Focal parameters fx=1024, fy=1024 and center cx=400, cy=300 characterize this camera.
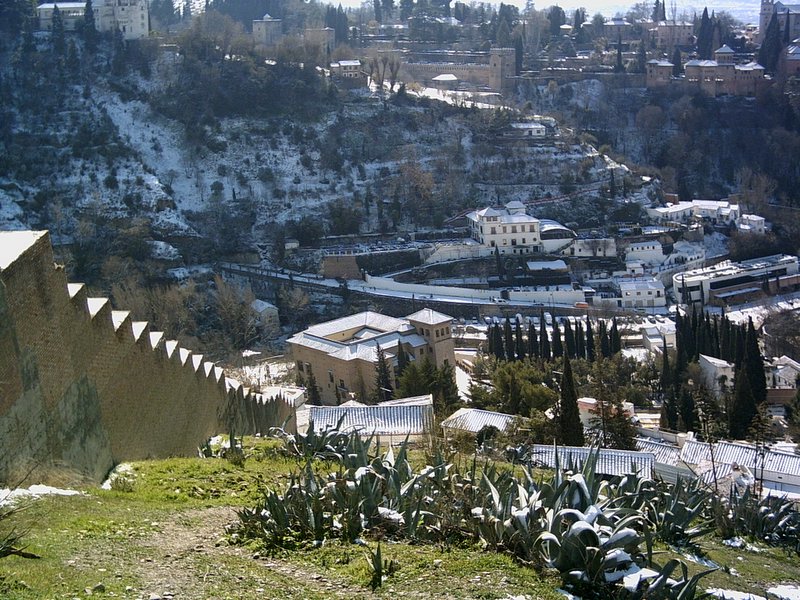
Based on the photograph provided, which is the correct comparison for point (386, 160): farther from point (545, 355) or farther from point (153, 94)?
point (545, 355)

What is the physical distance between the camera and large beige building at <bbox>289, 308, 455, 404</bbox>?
2622 cm

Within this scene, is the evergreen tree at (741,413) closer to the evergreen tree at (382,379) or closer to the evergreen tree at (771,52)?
the evergreen tree at (382,379)

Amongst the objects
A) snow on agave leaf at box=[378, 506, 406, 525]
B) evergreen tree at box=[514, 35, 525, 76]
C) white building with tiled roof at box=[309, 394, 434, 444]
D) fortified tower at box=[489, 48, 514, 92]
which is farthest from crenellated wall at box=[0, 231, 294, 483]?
evergreen tree at box=[514, 35, 525, 76]

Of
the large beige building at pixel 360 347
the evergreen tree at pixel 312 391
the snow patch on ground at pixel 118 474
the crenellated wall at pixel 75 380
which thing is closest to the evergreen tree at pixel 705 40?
the large beige building at pixel 360 347

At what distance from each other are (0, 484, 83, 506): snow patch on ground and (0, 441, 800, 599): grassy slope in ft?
0.38

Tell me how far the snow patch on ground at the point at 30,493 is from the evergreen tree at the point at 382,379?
1704cm

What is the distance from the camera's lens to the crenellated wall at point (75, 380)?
24.7 feet

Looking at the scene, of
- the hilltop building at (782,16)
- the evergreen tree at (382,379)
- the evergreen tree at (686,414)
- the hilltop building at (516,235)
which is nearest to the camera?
the evergreen tree at (686,414)

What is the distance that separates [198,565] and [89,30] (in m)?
48.3

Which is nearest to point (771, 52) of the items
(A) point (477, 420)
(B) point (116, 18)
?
(B) point (116, 18)

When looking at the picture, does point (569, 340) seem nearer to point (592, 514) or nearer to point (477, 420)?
point (477, 420)

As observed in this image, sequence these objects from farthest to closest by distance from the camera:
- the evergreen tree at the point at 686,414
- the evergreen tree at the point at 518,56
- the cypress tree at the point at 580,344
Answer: the evergreen tree at the point at 518,56
the cypress tree at the point at 580,344
the evergreen tree at the point at 686,414

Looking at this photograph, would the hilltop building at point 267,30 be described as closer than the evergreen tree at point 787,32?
Yes

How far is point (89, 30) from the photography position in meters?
49.8
